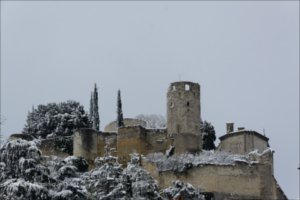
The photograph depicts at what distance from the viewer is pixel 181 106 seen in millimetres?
45719

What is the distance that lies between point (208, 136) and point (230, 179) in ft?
38.2

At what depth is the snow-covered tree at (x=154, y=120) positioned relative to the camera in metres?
69.3

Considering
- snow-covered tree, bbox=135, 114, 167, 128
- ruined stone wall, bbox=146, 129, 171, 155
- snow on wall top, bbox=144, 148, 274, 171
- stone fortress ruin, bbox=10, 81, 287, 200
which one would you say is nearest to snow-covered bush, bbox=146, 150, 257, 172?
snow on wall top, bbox=144, 148, 274, 171

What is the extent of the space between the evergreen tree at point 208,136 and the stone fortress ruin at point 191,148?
655 centimetres

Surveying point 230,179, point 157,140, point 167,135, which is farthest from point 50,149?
point 230,179

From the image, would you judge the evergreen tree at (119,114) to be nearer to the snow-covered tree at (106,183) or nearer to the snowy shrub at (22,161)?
the snow-covered tree at (106,183)

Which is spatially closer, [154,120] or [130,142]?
[130,142]

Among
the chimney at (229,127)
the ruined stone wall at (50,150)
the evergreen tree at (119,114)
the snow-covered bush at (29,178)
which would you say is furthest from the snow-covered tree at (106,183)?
the evergreen tree at (119,114)

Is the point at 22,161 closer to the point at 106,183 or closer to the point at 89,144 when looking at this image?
the point at 106,183

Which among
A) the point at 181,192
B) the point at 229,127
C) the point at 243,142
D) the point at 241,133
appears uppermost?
the point at 229,127

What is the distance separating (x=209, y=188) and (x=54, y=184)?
15507 mm

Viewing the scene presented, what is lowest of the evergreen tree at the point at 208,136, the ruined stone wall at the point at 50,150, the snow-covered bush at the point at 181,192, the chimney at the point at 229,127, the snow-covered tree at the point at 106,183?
the snow-covered bush at the point at 181,192

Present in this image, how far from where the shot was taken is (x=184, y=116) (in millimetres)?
45531

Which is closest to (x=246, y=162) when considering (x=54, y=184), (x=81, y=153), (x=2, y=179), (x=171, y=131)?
(x=171, y=131)
